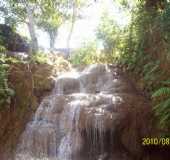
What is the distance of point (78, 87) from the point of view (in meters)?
12.2

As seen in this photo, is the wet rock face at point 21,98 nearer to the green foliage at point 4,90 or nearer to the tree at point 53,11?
the green foliage at point 4,90

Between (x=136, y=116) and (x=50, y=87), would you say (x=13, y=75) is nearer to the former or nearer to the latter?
(x=50, y=87)

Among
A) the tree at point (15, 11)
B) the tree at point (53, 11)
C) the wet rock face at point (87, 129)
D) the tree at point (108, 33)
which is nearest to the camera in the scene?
the wet rock face at point (87, 129)

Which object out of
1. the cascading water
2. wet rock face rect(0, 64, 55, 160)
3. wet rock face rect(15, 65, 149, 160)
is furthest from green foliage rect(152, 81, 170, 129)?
wet rock face rect(0, 64, 55, 160)

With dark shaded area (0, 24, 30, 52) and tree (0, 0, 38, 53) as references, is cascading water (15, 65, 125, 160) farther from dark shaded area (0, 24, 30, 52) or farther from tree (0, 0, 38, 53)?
tree (0, 0, 38, 53)

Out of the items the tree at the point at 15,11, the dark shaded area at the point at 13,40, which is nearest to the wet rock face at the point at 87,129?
the dark shaded area at the point at 13,40

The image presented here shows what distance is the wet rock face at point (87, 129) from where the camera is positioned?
28.5ft

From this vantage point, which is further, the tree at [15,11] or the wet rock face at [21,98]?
the tree at [15,11]

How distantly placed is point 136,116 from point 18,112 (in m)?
3.89

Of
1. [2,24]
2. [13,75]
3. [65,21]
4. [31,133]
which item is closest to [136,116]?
[31,133]

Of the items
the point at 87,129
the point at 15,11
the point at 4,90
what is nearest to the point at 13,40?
the point at 15,11

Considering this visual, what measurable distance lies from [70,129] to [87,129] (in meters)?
0.62
